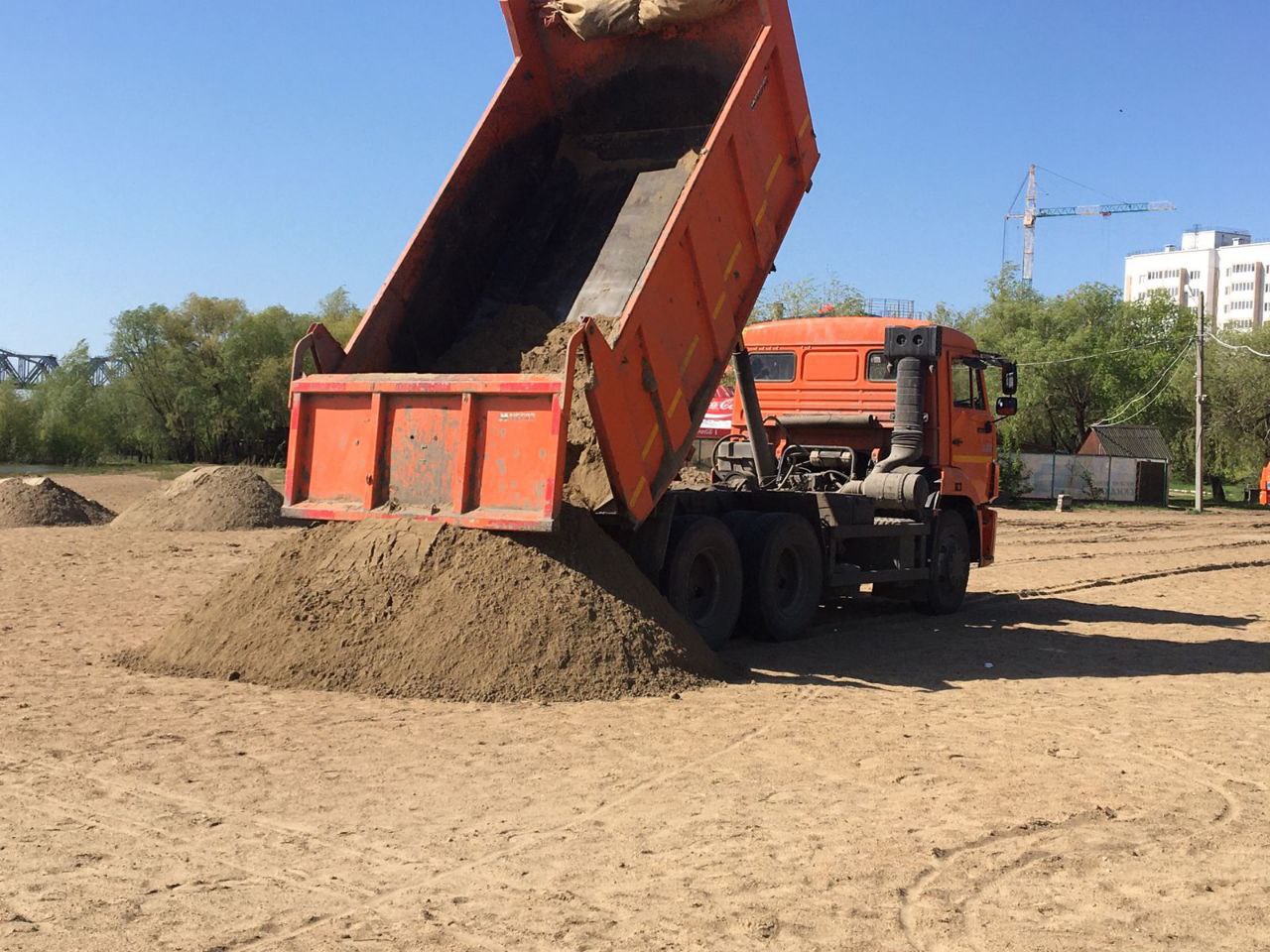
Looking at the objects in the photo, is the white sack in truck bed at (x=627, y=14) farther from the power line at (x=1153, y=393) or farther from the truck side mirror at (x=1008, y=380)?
the power line at (x=1153, y=393)

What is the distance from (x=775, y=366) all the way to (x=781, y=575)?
10.2 feet

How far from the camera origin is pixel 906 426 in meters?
12.8

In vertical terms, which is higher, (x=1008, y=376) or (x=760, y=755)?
(x=1008, y=376)

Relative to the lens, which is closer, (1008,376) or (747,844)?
(747,844)

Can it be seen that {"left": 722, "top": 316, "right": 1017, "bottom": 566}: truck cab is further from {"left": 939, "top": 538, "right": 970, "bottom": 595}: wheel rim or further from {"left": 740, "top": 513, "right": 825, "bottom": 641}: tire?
{"left": 740, "top": 513, "right": 825, "bottom": 641}: tire

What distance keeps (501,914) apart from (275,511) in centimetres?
2006

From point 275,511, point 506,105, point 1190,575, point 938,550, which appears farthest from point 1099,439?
point 506,105

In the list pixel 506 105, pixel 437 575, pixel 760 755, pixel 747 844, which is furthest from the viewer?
pixel 506 105

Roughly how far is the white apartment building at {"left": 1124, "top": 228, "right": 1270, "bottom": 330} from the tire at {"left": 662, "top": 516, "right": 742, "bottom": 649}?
17093 cm

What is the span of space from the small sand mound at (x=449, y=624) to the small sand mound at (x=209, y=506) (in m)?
13.7

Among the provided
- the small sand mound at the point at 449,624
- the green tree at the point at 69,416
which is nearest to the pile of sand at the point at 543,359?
the small sand mound at the point at 449,624

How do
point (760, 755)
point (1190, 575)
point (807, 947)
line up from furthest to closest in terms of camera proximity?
point (1190, 575)
point (760, 755)
point (807, 947)

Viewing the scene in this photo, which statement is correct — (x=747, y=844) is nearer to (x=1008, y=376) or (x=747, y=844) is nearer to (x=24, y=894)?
(x=24, y=894)

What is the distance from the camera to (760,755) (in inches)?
278
